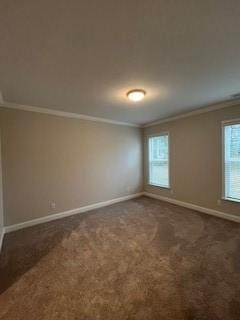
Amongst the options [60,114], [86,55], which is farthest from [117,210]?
[86,55]

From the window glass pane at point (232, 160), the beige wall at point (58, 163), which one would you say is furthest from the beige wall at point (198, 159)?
the beige wall at point (58, 163)

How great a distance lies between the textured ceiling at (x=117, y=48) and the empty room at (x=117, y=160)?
0.5 inches

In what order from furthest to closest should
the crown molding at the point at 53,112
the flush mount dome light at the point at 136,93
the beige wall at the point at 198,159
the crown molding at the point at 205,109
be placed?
1. the beige wall at the point at 198,159
2. the crown molding at the point at 205,109
3. the crown molding at the point at 53,112
4. the flush mount dome light at the point at 136,93

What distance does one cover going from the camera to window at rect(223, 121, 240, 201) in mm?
3299

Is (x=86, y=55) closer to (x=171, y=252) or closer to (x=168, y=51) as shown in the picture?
(x=168, y=51)

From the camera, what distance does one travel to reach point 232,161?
11.1ft

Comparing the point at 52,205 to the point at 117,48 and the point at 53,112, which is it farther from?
the point at 117,48

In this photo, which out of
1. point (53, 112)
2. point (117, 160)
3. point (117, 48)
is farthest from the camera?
point (117, 160)

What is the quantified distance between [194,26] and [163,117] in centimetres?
321

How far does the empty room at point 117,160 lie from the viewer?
4.62 ft

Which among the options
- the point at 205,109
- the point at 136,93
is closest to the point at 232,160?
the point at 205,109

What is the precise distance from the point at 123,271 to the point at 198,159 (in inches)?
119

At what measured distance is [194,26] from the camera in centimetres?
138

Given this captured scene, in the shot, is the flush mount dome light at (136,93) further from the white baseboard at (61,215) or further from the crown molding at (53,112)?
the white baseboard at (61,215)
